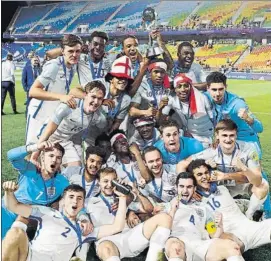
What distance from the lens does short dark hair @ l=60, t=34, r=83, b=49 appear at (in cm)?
234

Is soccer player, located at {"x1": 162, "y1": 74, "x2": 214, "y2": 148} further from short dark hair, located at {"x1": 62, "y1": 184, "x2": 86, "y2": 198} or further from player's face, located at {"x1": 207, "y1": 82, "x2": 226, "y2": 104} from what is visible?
short dark hair, located at {"x1": 62, "y1": 184, "x2": 86, "y2": 198}

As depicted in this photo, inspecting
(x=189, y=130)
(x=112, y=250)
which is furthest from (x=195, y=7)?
(x=112, y=250)

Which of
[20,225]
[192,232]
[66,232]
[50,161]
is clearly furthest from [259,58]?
[20,225]

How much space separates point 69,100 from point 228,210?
84cm

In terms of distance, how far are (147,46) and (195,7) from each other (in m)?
0.28

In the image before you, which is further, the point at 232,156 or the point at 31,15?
the point at 31,15

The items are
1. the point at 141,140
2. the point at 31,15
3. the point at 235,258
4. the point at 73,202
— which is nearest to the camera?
the point at 235,258

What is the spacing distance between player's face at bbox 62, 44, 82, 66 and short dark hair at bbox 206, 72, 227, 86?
58 cm

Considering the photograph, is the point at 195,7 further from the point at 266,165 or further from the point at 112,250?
the point at 112,250

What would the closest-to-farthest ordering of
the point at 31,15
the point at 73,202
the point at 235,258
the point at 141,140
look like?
the point at 235,258 → the point at 73,202 → the point at 141,140 → the point at 31,15

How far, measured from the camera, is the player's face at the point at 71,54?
7.64 ft

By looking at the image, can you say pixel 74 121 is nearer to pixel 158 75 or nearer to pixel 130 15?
pixel 158 75

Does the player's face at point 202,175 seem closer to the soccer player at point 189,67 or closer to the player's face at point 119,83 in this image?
the soccer player at point 189,67

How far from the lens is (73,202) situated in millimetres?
2270
